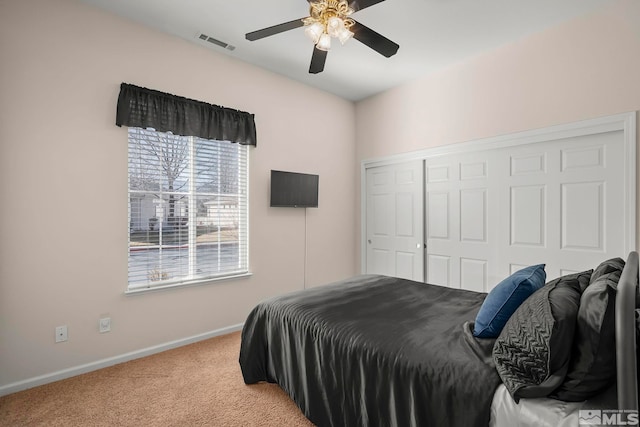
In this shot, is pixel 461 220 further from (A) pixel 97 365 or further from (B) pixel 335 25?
(A) pixel 97 365

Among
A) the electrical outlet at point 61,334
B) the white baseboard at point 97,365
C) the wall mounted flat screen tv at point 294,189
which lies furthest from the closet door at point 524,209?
the electrical outlet at point 61,334

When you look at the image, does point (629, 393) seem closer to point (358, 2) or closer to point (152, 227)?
point (358, 2)

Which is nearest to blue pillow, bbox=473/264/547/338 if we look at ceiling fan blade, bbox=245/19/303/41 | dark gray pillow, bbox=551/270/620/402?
dark gray pillow, bbox=551/270/620/402

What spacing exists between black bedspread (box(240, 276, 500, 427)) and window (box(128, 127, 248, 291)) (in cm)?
121

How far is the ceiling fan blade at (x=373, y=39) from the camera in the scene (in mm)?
2091

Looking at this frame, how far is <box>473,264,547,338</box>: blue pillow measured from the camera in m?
1.45

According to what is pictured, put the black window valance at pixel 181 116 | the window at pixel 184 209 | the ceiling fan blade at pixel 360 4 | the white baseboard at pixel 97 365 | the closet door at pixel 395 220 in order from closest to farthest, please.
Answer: the ceiling fan blade at pixel 360 4
the white baseboard at pixel 97 365
the black window valance at pixel 181 116
the window at pixel 184 209
the closet door at pixel 395 220

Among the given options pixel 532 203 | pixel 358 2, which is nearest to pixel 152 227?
Result: pixel 358 2

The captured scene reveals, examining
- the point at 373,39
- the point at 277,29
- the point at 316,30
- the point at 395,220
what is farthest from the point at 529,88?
the point at 277,29

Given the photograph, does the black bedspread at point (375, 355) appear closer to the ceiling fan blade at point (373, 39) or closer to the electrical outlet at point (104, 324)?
the electrical outlet at point (104, 324)

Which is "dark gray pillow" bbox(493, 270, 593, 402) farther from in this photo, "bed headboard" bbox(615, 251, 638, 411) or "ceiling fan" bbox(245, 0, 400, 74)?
"ceiling fan" bbox(245, 0, 400, 74)

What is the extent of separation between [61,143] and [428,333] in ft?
9.59

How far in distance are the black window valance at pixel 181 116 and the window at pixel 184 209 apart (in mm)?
105

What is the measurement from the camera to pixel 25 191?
2240 mm
